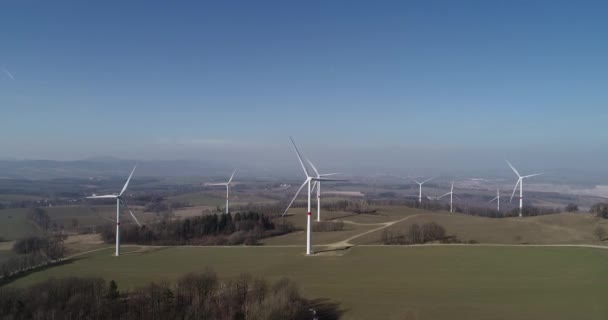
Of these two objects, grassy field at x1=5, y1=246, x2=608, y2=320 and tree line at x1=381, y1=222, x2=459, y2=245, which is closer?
grassy field at x1=5, y1=246, x2=608, y2=320

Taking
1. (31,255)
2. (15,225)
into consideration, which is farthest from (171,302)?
(15,225)

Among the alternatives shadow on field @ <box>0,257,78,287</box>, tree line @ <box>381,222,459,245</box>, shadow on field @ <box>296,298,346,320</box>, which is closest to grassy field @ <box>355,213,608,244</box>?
tree line @ <box>381,222,459,245</box>

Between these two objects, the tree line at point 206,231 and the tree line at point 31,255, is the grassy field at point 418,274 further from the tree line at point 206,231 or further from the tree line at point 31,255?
the tree line at point 206,231

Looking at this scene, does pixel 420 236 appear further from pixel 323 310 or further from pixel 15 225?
pixel 15 225

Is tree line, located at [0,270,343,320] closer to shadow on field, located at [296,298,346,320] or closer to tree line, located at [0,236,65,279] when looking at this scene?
shadow on field, located at [296,298,346,320]

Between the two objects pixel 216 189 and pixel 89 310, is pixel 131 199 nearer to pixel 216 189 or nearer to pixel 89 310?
pixel 216 189

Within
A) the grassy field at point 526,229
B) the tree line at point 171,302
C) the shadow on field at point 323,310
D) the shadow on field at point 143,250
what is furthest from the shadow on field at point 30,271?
the grassy field at point 526,229
